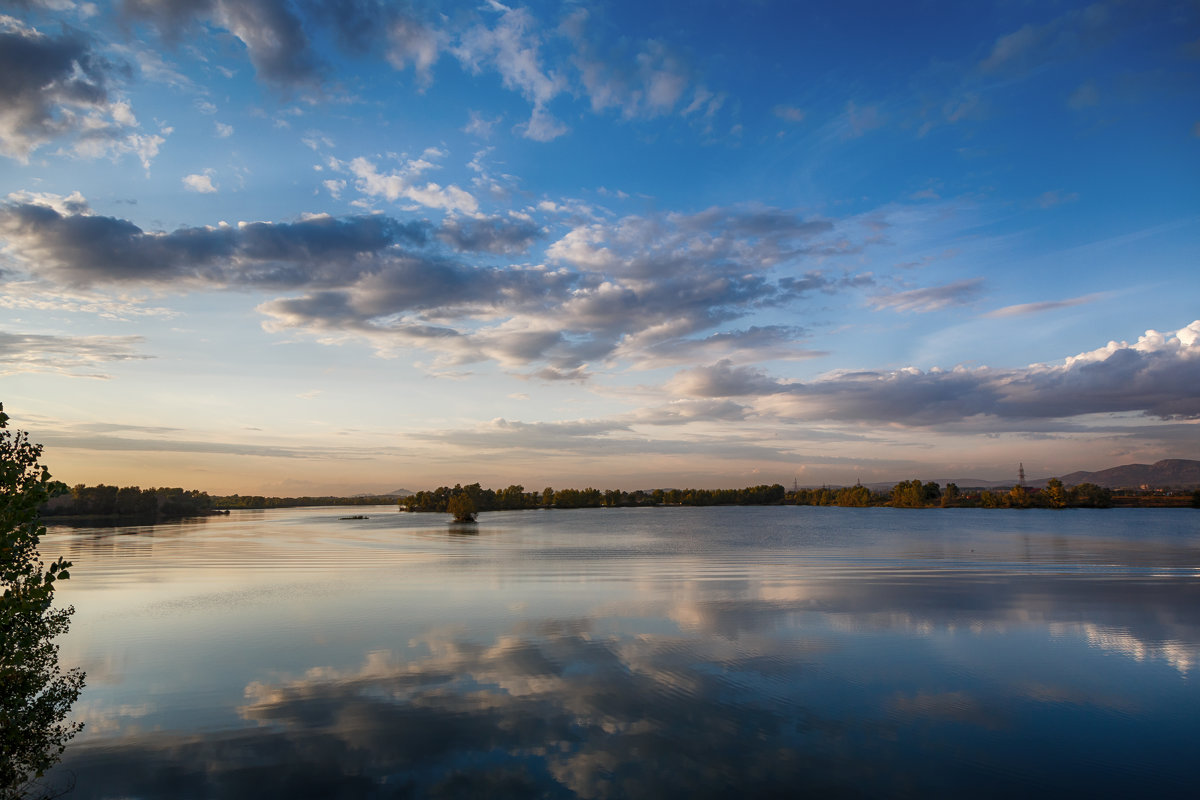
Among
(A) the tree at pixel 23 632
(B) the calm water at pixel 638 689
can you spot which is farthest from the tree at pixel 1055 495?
(A) the tree at pixel 23 632

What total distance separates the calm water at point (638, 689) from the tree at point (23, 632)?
0.57 m

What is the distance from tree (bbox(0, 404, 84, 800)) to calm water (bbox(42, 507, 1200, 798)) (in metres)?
0.57

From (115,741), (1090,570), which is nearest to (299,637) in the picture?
(115,741)

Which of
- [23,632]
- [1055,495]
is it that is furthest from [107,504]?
[1055,495]

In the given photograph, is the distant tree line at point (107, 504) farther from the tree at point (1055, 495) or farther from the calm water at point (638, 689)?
the tree at point (1055, 495)

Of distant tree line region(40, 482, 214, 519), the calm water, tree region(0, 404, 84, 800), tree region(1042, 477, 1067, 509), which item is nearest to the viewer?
tree region(0, 404, 84, 800)

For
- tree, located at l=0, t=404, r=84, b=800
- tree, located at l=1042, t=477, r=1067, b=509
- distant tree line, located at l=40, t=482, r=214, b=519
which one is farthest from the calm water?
tree, located at l=1042, t=477, r=1067, b=509

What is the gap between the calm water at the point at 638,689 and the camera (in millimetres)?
10414

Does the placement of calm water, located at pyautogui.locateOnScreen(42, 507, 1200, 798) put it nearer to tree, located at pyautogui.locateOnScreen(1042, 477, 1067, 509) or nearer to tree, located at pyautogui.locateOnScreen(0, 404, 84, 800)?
tree, located at pyautogui.locateOnScreen(0, 404, 84, 800)

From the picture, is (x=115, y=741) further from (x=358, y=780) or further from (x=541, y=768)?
(x=541, y=768)

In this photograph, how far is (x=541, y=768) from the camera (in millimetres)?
10516

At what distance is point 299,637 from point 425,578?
608 inches

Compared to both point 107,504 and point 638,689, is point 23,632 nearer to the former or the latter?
point 638,689

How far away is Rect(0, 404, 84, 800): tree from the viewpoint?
9203mm
